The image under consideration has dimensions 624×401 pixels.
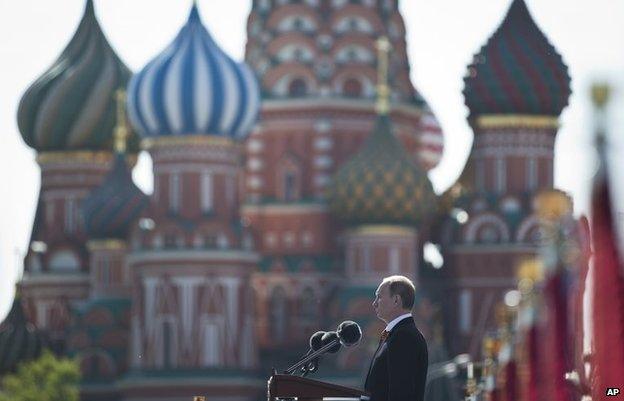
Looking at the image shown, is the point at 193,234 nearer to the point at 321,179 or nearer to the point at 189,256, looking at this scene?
the point at 189,256

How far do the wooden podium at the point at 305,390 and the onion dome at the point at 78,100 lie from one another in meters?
68.9

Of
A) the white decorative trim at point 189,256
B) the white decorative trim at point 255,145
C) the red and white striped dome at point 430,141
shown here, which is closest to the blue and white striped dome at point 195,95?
the white decorative trim at point 189,256

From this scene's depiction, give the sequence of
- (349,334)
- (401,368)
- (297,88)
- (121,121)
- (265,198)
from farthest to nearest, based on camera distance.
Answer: (121,121) → (265,198) → (297,88) → (349,334) → (401,368)

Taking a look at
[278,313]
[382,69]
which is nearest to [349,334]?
[382,69]

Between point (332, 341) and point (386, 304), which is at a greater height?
point (386, 304)

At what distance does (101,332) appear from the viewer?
79188mm

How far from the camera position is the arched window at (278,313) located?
80.8 meters

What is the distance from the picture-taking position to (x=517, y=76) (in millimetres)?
78062

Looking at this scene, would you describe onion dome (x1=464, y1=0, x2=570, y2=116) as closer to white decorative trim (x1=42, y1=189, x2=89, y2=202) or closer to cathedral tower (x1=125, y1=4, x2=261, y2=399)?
cathedral tower (x1=125, y1=4, x2=261, y2=399)

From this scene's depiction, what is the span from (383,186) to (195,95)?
18.6ft

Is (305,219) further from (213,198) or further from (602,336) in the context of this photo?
(602,336)

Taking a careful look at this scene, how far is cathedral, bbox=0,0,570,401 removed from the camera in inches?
2990

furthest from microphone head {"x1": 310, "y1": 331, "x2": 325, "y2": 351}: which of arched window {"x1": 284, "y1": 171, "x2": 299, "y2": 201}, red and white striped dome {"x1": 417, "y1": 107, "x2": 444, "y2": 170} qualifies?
red and white striped dome {"x1": 417, "y1": 107, "x2": 444, "y2": 170}

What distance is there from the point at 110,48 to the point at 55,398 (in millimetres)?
16494
